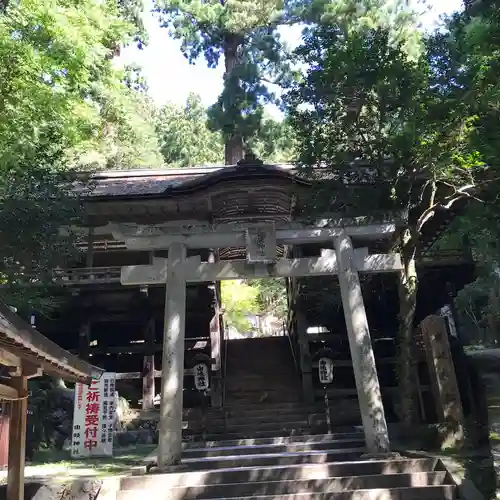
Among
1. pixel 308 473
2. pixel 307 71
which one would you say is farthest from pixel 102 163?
pixel 308 473

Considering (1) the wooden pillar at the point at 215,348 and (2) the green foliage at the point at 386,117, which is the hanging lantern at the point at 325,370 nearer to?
(1) the wooden pillar at the point at 215,348

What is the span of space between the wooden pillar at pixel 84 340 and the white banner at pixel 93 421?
2894 millimetres

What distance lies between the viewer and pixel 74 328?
45.2 ft

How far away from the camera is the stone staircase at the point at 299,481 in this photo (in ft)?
19.0

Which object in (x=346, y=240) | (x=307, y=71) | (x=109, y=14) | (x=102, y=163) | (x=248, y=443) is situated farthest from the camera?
(x=102, y=163)

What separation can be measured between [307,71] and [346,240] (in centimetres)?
371

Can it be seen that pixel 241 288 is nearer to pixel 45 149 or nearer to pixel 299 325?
pixel 299 325

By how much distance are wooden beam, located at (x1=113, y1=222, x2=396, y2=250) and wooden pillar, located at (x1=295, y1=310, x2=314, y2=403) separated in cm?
482

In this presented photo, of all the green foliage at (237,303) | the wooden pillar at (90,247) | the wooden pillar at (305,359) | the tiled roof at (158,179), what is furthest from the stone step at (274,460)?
Answer: the green foliage at (237,303)

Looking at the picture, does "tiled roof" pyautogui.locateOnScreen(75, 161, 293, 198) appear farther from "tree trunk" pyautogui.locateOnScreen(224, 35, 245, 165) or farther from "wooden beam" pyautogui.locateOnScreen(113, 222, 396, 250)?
"tree trunk" pyautogui.locateOnScreen(224, 35, 245, 165)

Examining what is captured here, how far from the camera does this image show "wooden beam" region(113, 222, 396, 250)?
8164 millimetres

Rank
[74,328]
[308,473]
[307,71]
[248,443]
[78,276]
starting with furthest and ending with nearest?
[74,328] → [78,276] → [307,71] → [248,443] → [308,473]

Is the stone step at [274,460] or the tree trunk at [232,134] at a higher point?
the tree trunk at [232,134]

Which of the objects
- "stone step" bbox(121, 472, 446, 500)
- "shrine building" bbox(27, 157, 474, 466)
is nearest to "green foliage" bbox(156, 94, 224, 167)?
"shrine building" bbox(27, 157, 474, 466)
